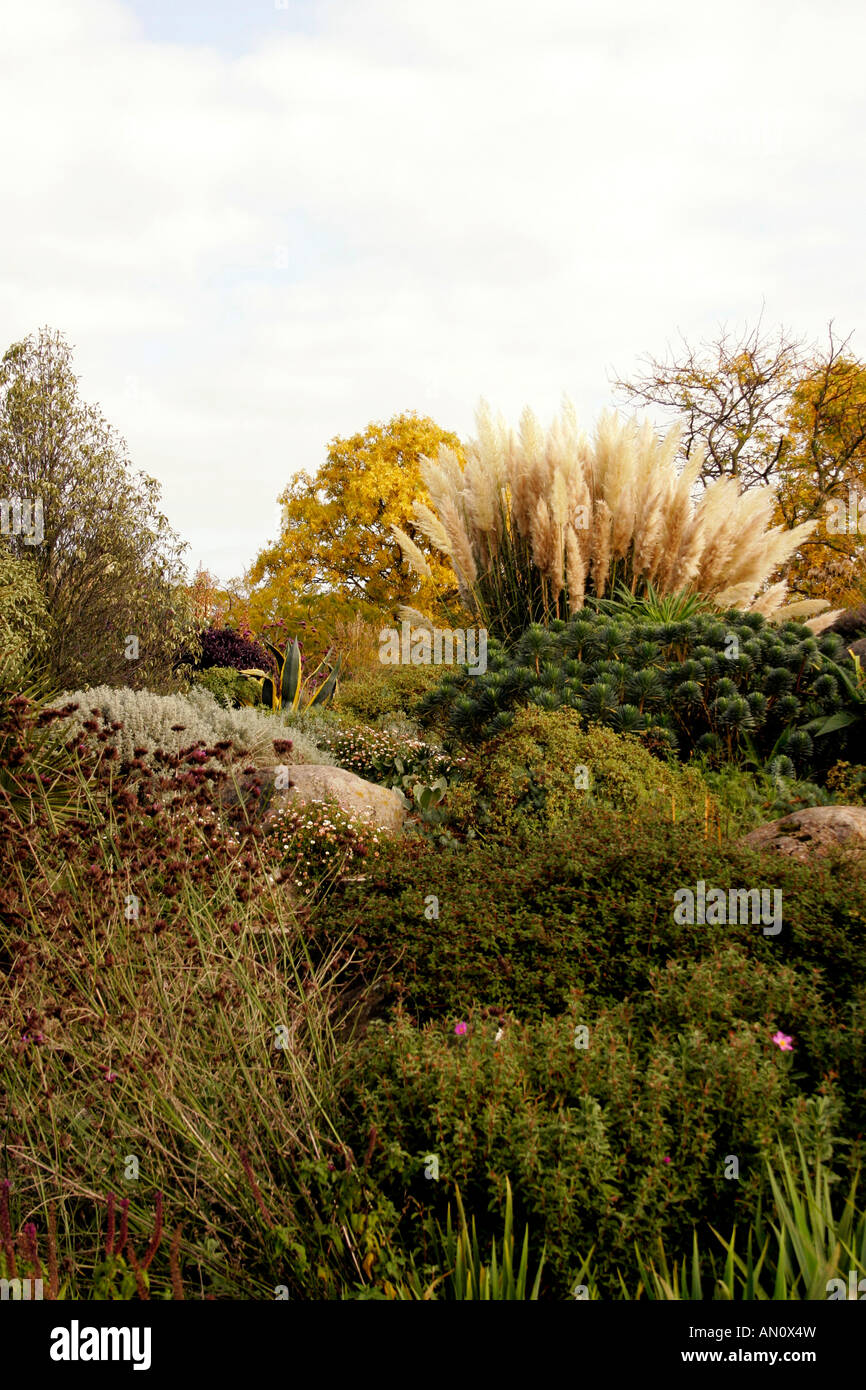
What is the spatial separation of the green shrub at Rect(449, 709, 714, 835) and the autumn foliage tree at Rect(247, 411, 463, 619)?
41.0 feet

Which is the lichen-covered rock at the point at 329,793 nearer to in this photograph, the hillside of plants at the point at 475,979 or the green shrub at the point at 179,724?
the hillside of plants at the point at 475,979

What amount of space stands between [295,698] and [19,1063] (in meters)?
7.98

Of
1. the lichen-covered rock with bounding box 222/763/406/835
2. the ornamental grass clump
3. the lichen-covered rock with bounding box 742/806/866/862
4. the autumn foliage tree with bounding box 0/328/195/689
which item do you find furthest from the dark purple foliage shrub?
the lichen-covered rock with bounding box 742/806/866/862

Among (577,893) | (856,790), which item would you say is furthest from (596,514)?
(577,893)

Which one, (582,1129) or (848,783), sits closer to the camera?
(582,1129)

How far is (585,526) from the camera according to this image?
9.09 meters

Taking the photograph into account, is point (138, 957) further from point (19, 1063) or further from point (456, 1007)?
point (456, 1007)

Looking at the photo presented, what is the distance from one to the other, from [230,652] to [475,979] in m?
14.8

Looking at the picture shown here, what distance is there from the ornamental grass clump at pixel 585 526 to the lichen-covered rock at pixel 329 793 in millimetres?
2638

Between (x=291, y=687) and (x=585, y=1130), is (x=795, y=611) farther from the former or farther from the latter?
(x=585, y=1130)

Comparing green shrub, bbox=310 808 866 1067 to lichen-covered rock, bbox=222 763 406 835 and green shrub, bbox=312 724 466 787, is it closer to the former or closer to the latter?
lichen-covered rock, bbox=222 763 406 835

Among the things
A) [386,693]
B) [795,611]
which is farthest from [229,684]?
[795,611]

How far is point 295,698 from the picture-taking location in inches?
453

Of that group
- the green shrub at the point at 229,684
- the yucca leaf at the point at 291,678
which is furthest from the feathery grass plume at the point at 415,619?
the green shrub at the point at 229,684
